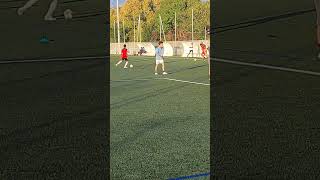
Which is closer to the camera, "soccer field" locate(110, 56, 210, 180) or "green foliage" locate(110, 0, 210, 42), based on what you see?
"soccer field" locate(110, 56, 210, 180)

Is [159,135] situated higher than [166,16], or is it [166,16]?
[166,16]

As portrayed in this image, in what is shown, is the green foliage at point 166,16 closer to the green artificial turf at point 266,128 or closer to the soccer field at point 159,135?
the green artificial turf at point 266,128

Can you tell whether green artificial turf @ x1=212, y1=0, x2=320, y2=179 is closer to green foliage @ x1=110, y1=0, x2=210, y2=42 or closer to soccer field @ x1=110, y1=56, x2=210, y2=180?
soccer field @ x1=110, y1=56, x2=210, y2=180

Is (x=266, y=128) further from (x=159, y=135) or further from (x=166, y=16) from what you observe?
(x=166, y=16)

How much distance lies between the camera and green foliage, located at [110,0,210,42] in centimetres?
8644

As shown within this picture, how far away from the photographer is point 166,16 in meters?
97.5

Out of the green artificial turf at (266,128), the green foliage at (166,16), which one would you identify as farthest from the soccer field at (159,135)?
the green foliage at (166,16)

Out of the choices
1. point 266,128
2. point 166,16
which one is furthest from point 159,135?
point 166,16

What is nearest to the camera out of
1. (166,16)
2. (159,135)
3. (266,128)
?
(159,135)

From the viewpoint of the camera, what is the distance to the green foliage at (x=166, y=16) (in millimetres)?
86438

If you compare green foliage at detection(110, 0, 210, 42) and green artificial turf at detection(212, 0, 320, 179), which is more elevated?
green foliage at detection(110, 0, 210, 42)

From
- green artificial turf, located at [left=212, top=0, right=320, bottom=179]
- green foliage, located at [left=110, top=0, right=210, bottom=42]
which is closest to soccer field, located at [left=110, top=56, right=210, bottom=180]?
green artificial turf, located at [left=212, top=0, right=320, bottom=179]
